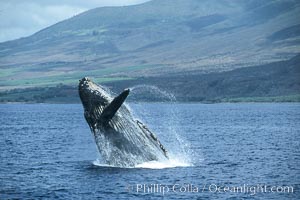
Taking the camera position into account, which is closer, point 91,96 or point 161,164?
point 91,96

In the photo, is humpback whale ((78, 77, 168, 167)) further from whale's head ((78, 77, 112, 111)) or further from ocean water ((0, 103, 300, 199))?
ocean water ((0, 103, 300, 199))

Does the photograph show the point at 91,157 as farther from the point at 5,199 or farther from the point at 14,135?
the point at 14,135

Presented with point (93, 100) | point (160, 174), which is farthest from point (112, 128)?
point (160, 174)

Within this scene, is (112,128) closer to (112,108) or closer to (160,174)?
(112,108)

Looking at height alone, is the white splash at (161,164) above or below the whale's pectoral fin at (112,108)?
below

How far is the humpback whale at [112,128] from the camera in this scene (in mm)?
39906

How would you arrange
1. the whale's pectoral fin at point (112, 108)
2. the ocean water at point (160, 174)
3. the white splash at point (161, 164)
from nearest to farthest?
the ocean water at point (160, 174)
the whale's pectoral fin at point (112, 108)
the white splash at point (161, 164)

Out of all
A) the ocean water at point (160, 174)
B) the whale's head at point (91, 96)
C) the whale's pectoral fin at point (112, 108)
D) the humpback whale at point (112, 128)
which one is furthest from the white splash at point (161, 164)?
the whale's head at point (91, 96)

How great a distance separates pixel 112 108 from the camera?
38.2 meters

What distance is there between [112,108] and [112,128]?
2.25 m

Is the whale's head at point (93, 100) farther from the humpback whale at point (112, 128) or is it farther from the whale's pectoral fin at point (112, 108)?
the whale's pectoral fin at point (112, 108)

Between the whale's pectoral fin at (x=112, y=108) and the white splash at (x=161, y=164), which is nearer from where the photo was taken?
the whale's pectoral fin at (x=112, y=108)

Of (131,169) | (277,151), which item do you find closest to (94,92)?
(131,169)

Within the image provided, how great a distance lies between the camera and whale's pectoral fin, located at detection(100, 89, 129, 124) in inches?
1458
